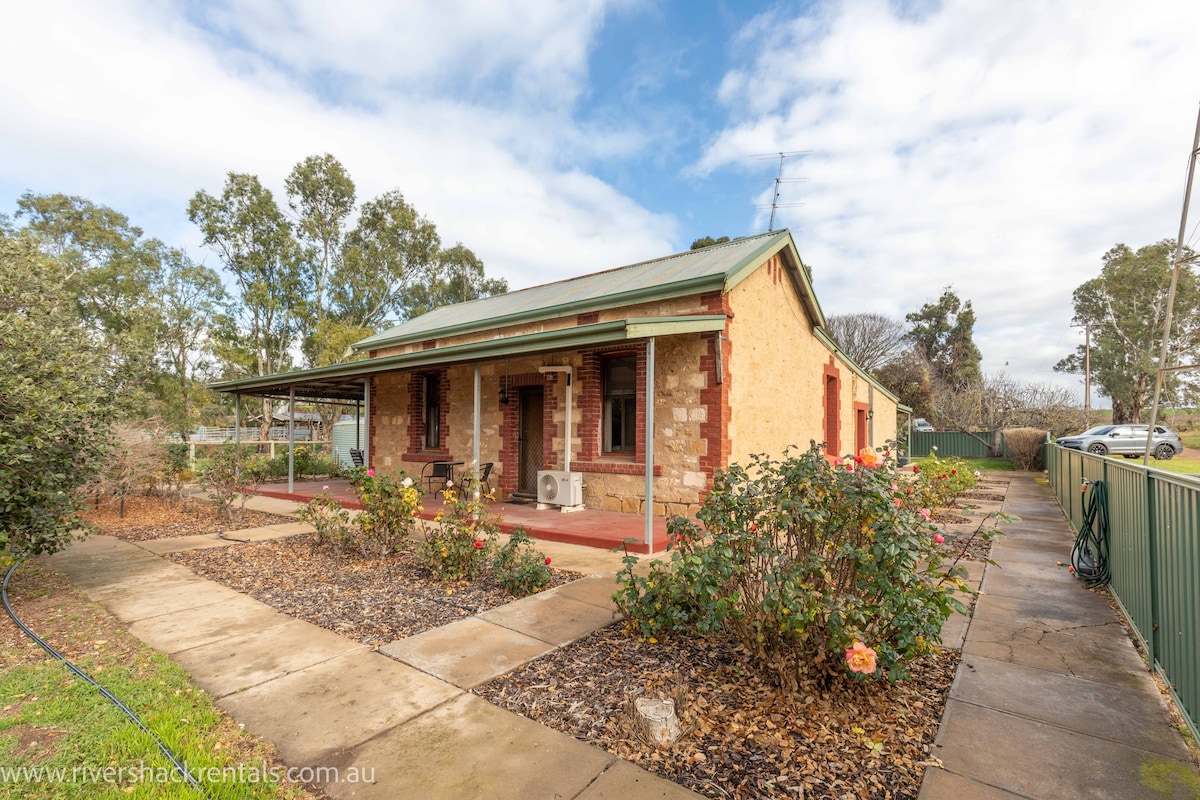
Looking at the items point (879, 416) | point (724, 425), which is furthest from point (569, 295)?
point (879, 416)

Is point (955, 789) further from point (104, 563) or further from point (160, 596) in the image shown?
point (104, 563)

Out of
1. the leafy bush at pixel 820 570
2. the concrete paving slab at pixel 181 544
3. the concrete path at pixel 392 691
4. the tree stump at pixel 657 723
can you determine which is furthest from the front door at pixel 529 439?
the tree stump at pixel 657 723

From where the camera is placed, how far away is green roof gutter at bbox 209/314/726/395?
634 centimetres

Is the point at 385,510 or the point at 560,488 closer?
the point at 385,510

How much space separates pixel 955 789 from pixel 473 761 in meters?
2.02

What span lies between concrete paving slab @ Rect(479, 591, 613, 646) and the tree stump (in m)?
1.23

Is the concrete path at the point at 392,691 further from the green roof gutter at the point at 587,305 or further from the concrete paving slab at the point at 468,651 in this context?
the green roof gutter at the point at 587,305

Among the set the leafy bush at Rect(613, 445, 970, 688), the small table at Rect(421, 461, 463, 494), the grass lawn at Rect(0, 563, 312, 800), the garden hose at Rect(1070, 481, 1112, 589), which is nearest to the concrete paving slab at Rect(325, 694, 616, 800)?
the grass lawn at Rect(0, 563, 312, 800)

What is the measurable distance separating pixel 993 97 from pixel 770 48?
3.43 meters

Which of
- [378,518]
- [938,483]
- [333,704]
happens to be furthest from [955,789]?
[938,483]

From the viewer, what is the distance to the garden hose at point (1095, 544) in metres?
5.14

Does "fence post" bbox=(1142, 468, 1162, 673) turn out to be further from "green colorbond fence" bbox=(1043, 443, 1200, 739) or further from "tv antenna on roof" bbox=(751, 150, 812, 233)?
"tv antenna on roof" bbox=(751, 150, 812, 233)

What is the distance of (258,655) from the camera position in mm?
3453

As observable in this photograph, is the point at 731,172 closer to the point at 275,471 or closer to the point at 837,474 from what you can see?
the point at 837,474
